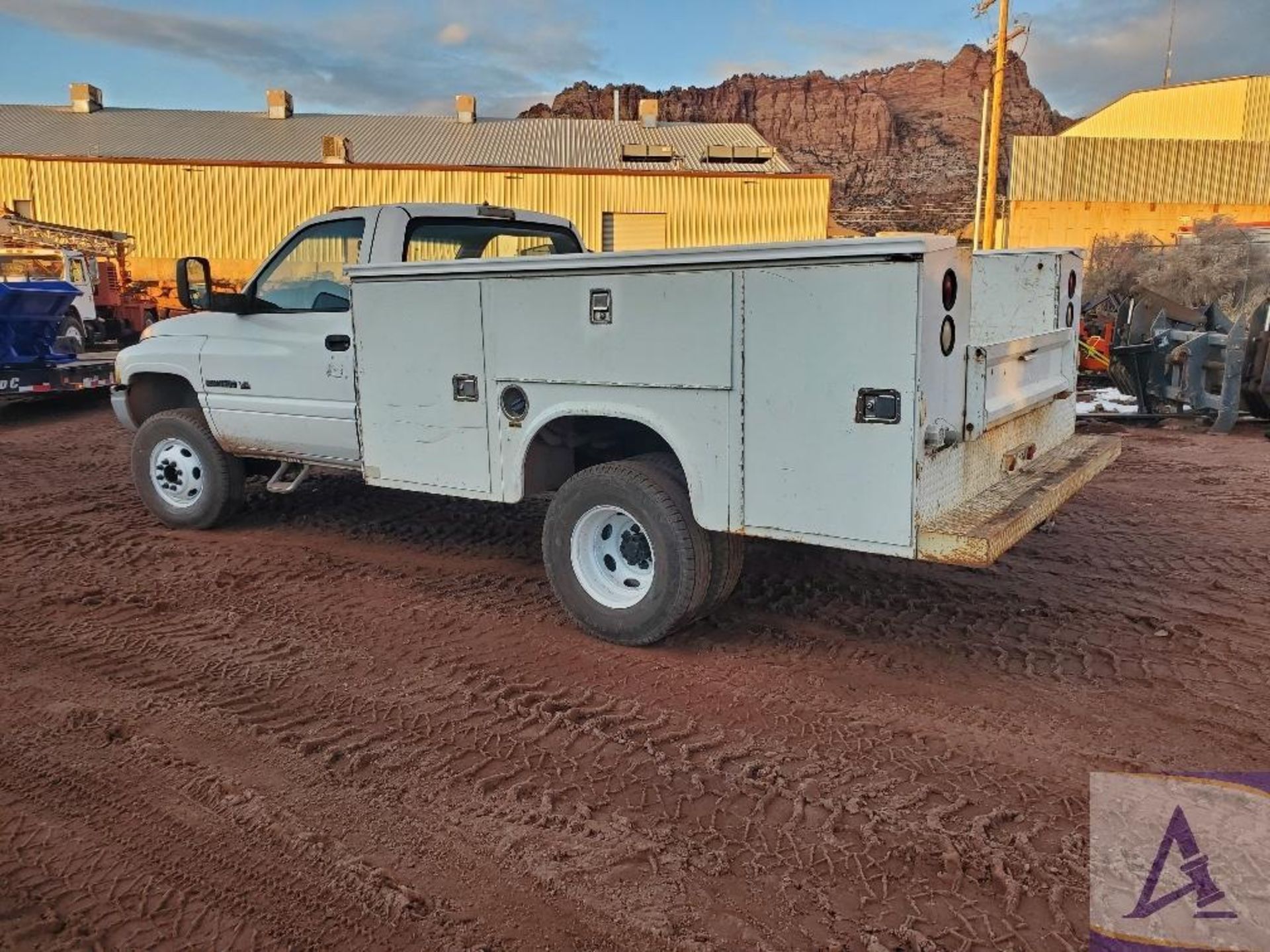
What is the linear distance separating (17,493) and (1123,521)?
8.74 meters

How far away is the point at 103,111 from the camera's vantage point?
42.9 metres

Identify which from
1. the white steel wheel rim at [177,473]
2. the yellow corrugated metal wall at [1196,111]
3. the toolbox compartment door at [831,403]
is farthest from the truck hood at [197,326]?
the yellow corrugated metal wall at [1196,111]

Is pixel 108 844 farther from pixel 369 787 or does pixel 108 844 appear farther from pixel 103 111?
pixel 103 111

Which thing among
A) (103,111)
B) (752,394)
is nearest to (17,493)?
(752,394)

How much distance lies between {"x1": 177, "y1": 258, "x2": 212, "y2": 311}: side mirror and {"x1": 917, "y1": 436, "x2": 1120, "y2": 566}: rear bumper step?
467 cm

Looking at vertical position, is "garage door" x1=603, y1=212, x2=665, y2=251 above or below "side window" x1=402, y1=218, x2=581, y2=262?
above

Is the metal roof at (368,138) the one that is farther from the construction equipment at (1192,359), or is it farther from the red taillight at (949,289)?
the red taillight at (949,289)

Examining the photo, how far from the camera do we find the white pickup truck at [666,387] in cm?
378

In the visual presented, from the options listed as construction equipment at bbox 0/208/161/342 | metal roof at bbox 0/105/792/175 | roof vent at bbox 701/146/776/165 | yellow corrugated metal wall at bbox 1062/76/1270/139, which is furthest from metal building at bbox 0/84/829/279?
yellow corrugated metal wall at bbox 1062/76/1270/139

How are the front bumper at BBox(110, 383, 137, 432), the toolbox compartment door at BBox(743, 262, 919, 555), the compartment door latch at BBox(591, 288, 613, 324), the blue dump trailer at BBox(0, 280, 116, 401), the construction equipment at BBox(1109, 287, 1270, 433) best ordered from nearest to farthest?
the toolbox compartment door at BBox(743, 262, 919, 555) < the compartment door latch at BBox(591, 288, 613, 324) < the front bumper at BBox(110, 383, 137, 432) < the construction equipment at BBox(1109, 287, 1270, 433) < the blue dump trailer at BBox(0, 280, 116, 401)

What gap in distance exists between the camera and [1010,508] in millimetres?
4164

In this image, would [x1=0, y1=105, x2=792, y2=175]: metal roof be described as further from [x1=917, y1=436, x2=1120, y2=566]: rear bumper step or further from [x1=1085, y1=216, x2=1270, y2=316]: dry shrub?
[x1=917, y1=436, x2=1120, y2=566]: rear bumper step

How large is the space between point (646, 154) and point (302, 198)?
14.0 meters

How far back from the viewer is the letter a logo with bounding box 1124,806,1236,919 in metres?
2.72
